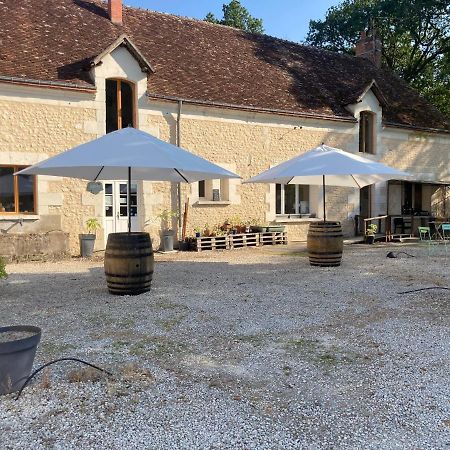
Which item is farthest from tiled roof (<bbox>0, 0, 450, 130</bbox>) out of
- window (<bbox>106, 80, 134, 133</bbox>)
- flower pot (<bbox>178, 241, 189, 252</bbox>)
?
flower pot (<bbox>178, 241, 189, 252</bbox>)

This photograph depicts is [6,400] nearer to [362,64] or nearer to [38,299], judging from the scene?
[38,299]

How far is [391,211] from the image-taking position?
58.7 ft

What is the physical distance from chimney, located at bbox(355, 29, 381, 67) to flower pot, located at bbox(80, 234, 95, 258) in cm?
1586

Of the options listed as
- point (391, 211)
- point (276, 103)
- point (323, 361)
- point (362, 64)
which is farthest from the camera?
point (362, 64)

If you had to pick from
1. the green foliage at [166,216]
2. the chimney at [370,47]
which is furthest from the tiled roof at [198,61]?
the green foliage at [166,216]

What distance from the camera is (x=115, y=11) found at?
14703 mm

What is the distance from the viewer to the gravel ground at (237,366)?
9.91 feet

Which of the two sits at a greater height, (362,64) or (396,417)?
(362,64)

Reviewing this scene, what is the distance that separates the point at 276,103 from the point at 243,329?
434 inches

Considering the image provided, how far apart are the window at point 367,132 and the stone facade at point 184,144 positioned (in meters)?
0.21

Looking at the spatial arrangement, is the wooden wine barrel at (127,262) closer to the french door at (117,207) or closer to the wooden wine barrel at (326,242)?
the wooden wine barrel at (326,242)

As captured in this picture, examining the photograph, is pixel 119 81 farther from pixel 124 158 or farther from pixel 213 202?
pixel 124 158

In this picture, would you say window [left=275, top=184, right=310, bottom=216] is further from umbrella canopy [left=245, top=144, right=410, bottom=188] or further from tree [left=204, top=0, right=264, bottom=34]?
tree [left=204, top=0, right=264, bottom=34]

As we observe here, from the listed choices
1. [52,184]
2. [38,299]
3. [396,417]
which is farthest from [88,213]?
[396,417]
